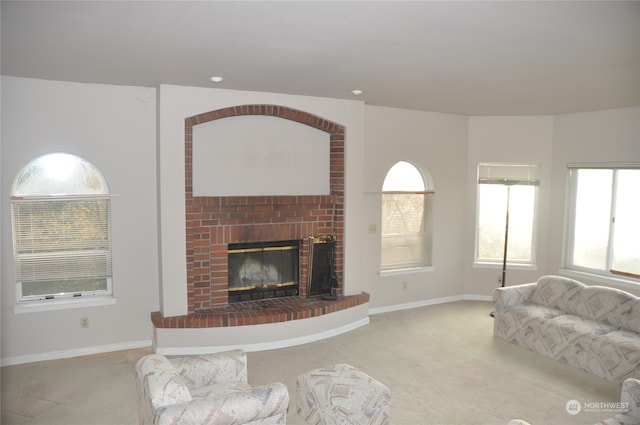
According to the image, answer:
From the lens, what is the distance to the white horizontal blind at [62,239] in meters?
4.58

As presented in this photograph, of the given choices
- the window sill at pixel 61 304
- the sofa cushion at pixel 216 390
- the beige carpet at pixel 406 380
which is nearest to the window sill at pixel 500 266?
the beige carpet at pixel 406 380

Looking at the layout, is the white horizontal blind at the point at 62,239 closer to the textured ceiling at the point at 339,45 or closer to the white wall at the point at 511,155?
the textured ceiling at the point at 339,45

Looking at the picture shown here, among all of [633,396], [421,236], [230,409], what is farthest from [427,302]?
[230,409]

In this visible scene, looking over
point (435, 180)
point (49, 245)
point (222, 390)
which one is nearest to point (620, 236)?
point (435, 180)

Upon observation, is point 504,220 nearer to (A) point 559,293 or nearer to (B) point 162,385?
(A) point 559,293

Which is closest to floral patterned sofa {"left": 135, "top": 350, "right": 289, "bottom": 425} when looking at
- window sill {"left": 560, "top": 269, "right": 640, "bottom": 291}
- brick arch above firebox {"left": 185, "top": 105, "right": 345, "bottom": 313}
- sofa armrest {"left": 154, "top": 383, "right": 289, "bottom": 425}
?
sofa armrest {"left": 154, "top": 383, "right": 289, "bottom": 425}

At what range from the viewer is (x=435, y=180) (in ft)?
22.1

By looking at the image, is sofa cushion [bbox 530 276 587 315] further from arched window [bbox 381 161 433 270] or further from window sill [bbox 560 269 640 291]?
arched window [bbox 381 161 433 270]

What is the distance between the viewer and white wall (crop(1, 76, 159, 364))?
446cm

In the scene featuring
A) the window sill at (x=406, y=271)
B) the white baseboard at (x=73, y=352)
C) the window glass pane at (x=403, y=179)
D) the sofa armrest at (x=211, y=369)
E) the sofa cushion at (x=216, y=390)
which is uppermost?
the window glass pane at (x=403, y=179)

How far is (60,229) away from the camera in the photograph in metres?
4.74

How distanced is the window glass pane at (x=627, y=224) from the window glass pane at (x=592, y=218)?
12 centimetres

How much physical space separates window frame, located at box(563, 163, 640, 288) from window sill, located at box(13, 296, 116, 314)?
19.5ft

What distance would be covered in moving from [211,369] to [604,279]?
208 inches
